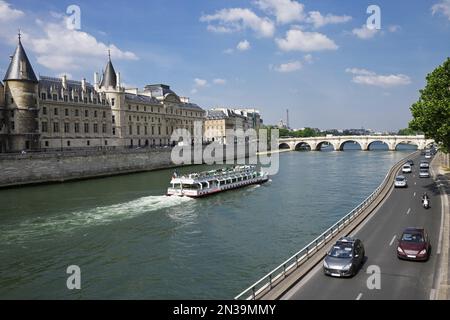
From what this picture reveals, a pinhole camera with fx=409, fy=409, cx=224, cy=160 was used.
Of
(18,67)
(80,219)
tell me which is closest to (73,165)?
(18,67)

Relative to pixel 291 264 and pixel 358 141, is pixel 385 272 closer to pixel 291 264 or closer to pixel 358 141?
pixel 291 264

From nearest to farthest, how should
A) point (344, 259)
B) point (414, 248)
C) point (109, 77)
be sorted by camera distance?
point (344, 259), point (414, 248), point (109, 77)

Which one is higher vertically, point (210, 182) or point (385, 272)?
point (210, 182)

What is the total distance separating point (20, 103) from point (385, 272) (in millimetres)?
64382

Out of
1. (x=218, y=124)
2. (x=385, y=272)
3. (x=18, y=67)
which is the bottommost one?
(x=385, y=272)

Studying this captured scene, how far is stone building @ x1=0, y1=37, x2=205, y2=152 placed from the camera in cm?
6694

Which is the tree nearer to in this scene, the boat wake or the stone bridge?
the boat wake

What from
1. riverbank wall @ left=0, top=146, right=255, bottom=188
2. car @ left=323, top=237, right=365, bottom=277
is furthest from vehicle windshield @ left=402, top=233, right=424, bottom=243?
riverbank wall @ left=0, top=146, right=255, bottom=188

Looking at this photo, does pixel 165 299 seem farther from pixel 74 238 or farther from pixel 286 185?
pixel 286 185

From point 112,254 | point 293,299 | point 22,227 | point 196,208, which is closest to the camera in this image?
point 293,299

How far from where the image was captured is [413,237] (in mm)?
21125
